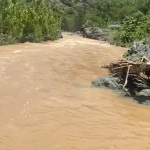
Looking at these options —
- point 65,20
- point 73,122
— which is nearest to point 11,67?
point 73,122

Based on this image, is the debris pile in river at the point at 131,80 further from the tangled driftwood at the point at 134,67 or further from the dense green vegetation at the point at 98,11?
the dense green vegetation at the point at 98,11

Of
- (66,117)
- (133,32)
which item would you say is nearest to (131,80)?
(66,117)

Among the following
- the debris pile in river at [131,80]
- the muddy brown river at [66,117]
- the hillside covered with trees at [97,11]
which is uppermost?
the hillside covered with trees at [97,11]

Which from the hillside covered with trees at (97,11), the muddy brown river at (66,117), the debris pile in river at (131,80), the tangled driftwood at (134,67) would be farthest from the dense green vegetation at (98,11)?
the muddy brown river at (66,117)

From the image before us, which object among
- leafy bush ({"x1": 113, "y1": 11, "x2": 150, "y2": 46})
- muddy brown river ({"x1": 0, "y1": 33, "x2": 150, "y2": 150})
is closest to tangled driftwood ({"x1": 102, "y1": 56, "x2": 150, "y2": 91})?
muddy brown river ({"x1": 0, "y1": 33, "x2": 150, "y2": 150})

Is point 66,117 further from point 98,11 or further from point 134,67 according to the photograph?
point 98,11

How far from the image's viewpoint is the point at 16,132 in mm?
7309

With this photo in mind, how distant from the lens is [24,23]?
35.7 metres

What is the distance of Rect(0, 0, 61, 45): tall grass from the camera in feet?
103

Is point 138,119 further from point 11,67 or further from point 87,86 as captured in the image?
point 11,67

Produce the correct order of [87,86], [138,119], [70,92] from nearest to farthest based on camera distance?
[138,119] → [70,92] → [87,86]

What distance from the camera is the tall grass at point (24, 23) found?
103 feet

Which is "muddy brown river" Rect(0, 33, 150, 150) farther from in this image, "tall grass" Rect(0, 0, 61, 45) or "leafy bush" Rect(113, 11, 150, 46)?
"leafy bush" Rect(113, 11, 150, 46)

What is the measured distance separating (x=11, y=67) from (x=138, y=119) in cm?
904
